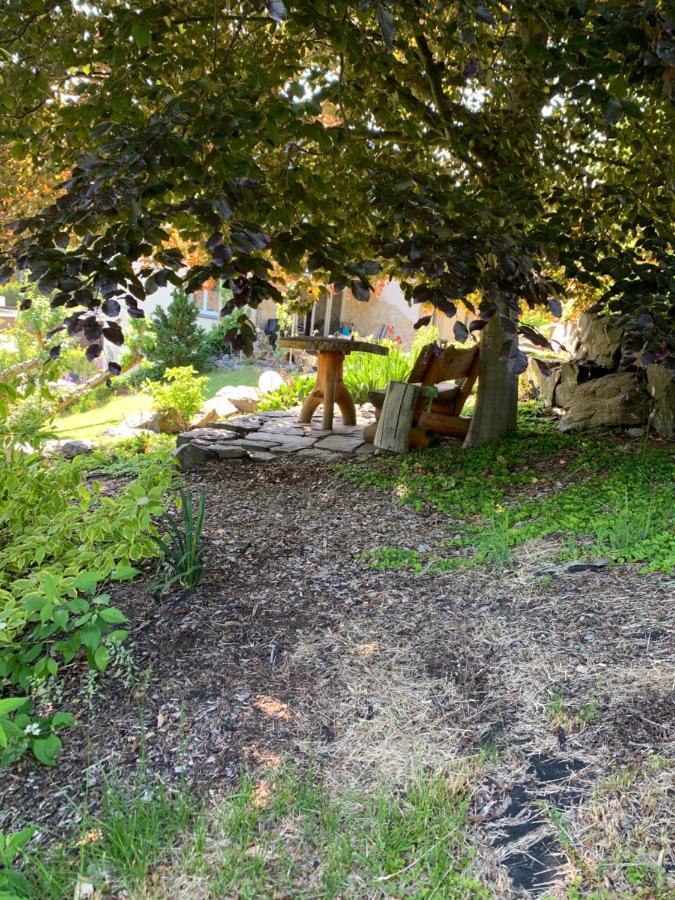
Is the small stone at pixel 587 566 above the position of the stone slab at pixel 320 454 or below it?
below

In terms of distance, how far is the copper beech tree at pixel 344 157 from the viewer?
8.00ft

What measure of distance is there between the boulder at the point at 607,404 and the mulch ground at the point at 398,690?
243 centimetres

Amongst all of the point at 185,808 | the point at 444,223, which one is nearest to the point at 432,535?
the point at 444,223

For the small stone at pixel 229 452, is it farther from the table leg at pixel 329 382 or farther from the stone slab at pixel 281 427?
the table leg at pixel 329 382

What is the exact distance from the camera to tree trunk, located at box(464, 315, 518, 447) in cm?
523

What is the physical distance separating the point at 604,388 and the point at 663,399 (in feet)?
2.03

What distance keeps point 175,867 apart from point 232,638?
993 millimetres

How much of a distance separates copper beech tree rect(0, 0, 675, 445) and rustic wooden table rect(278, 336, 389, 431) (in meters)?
1.07

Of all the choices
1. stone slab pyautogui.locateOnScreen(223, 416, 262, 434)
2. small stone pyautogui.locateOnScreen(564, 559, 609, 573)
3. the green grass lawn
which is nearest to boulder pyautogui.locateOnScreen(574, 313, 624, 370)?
stone slab pyautogui.locateOnScreen(223, 416, 262, 434)

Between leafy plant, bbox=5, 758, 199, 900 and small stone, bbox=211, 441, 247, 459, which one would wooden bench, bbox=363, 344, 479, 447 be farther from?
leafy plant, bbox=5, 758, 199, 900

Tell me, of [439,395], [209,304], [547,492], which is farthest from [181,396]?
[209,304]

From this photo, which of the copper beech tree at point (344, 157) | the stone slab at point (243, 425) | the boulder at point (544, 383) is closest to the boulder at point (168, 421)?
the stone slab at point (243, 425)

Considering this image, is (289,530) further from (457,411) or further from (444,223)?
(457,411)

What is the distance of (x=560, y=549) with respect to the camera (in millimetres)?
3109
